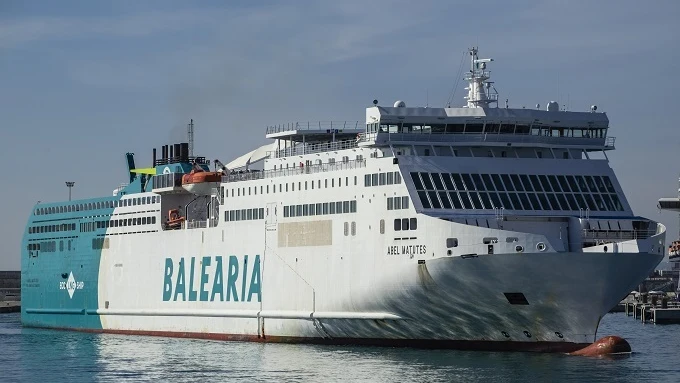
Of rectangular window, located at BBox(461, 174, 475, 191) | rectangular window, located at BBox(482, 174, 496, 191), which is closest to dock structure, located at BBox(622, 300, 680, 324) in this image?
rectangular window, located at BBox(482, 174, 496, 191)

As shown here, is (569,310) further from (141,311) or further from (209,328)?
(141,311)

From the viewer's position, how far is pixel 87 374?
41.8 meters

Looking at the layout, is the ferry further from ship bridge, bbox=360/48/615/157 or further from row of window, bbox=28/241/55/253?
row of window, bbox=28/241/55/253

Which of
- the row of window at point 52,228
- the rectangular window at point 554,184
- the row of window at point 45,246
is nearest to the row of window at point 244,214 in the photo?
the rectangular window at point 554,184

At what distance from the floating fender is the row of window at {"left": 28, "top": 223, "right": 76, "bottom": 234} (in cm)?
3021

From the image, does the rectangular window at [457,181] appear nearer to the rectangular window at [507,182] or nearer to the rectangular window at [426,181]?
the rectangular window at [426,181]

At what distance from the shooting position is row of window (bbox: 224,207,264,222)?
50688 mm

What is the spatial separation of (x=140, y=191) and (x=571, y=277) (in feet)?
83.7

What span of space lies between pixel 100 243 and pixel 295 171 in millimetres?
16101

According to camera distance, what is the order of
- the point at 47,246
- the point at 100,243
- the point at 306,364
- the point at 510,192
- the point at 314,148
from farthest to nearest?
the point at 47,246 < the point at 100,243 < the point at 314,148 < the point at 510,192 < the point at 306,364

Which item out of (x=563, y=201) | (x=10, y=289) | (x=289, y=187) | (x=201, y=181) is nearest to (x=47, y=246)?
(x=201, y=181)

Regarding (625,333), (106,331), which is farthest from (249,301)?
(625,333)

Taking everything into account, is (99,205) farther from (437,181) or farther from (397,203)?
(437,181)

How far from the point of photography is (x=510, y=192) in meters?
44.4
